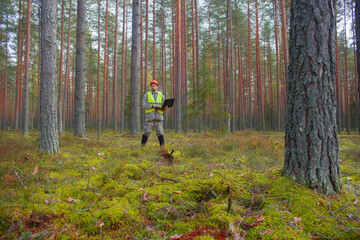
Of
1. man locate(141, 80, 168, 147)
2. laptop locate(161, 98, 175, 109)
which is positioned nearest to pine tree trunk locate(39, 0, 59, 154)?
man locate(141, 80, 168, 147)

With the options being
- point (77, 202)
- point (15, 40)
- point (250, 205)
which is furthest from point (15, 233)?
point (15, 40)

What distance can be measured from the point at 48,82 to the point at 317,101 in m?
6.05

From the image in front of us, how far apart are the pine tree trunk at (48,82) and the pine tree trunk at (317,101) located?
18.6 feet

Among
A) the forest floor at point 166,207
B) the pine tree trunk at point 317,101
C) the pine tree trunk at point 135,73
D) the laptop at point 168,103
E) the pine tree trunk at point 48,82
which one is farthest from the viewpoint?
the pine tree trunk at point 135,73

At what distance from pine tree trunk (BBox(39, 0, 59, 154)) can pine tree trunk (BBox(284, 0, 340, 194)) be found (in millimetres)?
5677

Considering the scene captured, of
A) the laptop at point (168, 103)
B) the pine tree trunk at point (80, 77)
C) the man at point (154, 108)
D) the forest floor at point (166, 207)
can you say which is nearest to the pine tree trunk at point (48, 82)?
the forest floor at point (166, 207)

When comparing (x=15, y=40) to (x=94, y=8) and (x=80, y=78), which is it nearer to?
(x=94, y=8)

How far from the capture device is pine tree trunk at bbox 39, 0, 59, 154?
5.11m

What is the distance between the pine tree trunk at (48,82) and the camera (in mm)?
5109

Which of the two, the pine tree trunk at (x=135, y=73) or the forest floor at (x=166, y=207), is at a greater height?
the pine tree trunk at (x=135, y=73)

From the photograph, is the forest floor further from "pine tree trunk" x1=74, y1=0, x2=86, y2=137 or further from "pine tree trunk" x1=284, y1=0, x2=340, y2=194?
"pine tree trunk" x1=74, y1=0, x2=86, y2=137

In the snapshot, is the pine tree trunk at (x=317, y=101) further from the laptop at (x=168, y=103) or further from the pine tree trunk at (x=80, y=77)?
the pine tree trunk at (x=80, y=77)

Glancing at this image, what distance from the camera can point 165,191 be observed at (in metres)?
2.84

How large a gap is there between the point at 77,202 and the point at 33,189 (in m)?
0.86
